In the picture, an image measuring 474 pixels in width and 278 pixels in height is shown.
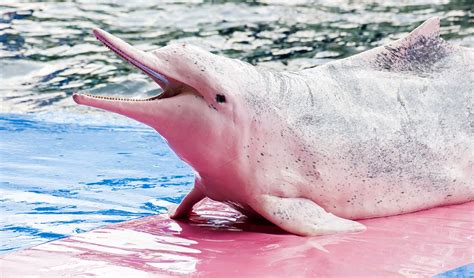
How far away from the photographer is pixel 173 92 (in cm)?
436

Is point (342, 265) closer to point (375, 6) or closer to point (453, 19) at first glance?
point (453, 19)

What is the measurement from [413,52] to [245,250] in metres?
1.92

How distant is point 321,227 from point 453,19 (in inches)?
451

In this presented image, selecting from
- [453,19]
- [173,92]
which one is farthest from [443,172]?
[453,19]

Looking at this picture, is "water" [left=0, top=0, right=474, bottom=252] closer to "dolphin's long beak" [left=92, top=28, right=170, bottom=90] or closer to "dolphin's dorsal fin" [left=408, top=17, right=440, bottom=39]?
"dolphin's long beak" [left=92, top=28, right=170, bottom=90]

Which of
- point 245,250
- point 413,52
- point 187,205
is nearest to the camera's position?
point 245,250

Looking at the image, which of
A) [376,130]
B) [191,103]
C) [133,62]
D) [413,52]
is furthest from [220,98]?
[413,52]

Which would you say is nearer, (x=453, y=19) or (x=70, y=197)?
(x=70, y=197)

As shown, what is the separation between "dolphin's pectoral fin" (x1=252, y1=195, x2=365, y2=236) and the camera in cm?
432

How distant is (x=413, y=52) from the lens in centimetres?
529

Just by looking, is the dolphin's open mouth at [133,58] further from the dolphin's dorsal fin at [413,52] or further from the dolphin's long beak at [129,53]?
the dolphin's dorsal fin at [413,52]

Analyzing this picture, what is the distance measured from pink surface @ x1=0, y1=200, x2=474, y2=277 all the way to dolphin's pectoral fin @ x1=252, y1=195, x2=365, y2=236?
6 cm

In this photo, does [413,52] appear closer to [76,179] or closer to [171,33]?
[76,179]

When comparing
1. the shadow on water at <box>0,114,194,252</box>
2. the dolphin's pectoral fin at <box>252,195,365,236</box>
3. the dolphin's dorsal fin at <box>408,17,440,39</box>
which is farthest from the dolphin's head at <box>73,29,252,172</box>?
the dolphin's dorsal fin at <box>408,17,440,39</box>
